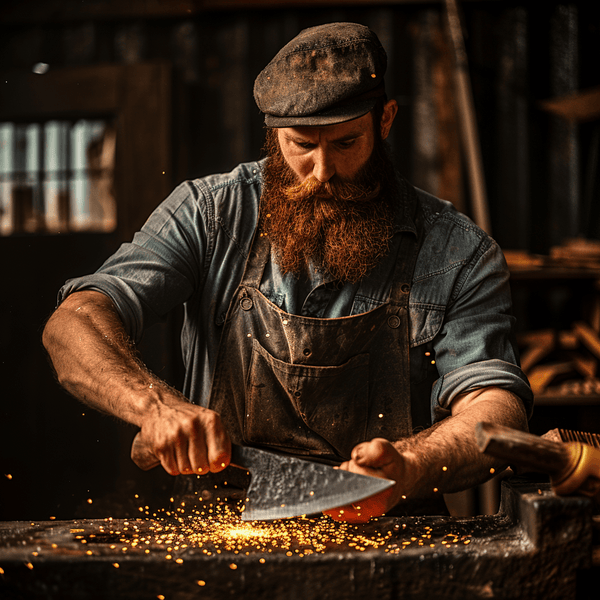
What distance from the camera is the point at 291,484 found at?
119 centimetres

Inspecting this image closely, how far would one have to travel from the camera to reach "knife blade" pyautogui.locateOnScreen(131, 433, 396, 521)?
1139 mm

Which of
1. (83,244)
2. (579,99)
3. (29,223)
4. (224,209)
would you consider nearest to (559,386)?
(579,99)

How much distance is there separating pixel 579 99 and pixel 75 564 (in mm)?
2361

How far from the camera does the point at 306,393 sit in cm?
145

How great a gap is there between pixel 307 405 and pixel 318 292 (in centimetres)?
25

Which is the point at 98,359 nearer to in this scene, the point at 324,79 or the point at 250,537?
the point at 250,537

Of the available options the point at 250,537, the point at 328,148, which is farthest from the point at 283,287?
the point at 250,537

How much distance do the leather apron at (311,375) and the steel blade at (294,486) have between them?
26cm

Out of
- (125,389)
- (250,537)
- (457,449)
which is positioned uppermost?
(125,389)

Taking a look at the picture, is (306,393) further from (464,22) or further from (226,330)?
(464,22)

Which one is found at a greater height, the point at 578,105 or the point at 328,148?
the point at 578,105

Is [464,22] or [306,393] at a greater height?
[464,22]

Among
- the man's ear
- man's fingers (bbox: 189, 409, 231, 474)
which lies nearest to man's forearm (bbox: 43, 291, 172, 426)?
man's fingers (bbox: 189, 409, 231, 474)

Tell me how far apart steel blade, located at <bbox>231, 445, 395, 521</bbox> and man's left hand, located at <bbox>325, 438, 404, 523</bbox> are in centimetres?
2
